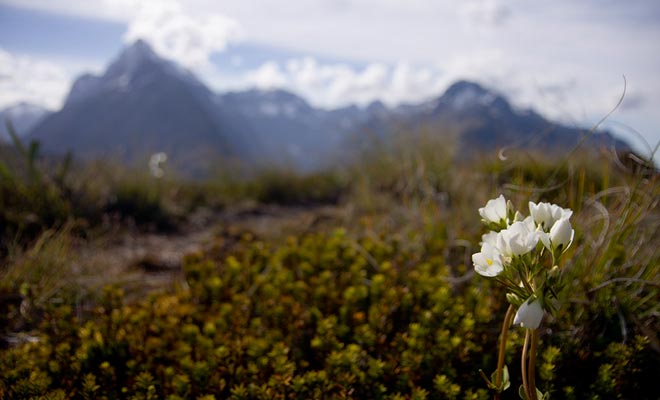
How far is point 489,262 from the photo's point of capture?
123 centimetres

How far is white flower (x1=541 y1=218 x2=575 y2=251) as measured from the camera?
113cm

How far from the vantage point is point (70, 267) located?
2.99 metres

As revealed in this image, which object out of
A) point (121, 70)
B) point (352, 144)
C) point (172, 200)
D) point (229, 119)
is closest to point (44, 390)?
point (172, 200)

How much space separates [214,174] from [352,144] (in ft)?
8.92

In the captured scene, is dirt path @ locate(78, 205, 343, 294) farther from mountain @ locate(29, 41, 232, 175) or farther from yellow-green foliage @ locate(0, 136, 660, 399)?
mountain @ locate(29, 41, 232, 175)

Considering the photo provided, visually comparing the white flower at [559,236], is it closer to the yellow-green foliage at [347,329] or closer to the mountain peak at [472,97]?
the yellow-green foliage at [347,329]

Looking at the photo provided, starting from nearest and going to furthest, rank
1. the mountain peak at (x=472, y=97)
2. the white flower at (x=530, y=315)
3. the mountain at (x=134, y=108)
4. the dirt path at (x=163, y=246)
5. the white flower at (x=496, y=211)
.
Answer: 1. the white flower at (x=530, y=315)
2. the white flower at (x=496, y=211)
3. the dirt path at (x=163, y=246)
4. the mountain peak at (x=472, y=97)
5. the mountain at (x=134, y=108)

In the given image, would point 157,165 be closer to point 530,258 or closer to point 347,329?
point 347,329

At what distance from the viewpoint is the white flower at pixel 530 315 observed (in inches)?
41.8

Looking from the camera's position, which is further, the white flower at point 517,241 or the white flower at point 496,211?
the white flower at point 496,211

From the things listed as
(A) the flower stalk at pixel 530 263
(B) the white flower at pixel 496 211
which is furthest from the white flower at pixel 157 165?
(A) the flower stalk at pixel 530 263

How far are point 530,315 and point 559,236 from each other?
23 cm

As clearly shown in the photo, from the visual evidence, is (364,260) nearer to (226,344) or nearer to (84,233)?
(226,344)

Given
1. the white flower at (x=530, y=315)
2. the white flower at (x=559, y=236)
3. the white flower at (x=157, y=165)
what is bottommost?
the white flower at (x=157, y=165)
